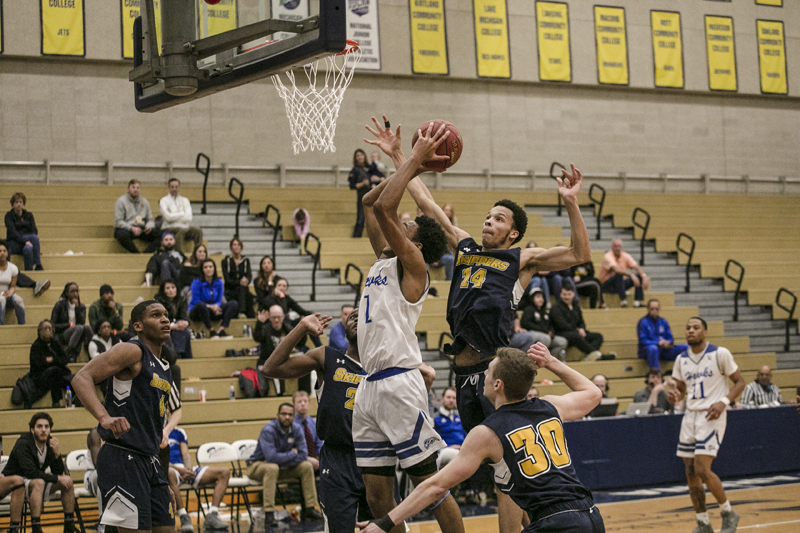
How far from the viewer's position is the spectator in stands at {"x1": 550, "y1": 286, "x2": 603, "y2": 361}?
14.6 m

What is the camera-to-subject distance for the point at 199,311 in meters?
13.3

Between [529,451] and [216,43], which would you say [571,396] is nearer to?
[529,451]

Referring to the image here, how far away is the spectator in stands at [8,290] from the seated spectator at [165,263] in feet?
5.84

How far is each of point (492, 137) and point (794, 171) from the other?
8044 mm

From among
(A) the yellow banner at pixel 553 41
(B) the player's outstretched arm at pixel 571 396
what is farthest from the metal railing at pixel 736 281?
(B) the player's outstretched arm at pixel 571 396

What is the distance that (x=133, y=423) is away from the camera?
18.6 ft

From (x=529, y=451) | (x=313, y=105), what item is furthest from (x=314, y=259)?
(x=529, y=451)

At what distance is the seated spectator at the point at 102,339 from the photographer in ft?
38.1

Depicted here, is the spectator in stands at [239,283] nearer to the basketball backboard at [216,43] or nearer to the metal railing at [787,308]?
the basketball backboard at [216,43]

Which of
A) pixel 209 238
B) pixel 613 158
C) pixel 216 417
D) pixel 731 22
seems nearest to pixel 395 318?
pixel 216 417

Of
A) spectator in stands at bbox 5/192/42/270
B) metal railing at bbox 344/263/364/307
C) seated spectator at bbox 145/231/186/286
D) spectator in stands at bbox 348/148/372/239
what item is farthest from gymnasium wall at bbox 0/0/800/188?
seated spectator at bbox 145/231/186/286

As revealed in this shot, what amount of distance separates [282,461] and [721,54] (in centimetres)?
1638

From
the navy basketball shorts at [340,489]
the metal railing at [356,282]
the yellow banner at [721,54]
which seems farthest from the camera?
the yellow banner at [721,54]

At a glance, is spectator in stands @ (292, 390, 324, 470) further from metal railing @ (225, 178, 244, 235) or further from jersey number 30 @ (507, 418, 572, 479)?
jersey number 30 @ (507, 418, 572, 479)
